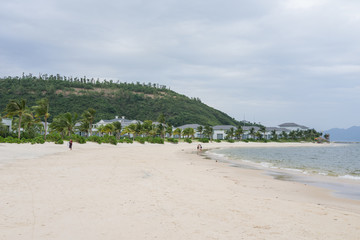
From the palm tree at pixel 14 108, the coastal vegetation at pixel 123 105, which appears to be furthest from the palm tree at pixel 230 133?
the palm tree at pixel 14 108

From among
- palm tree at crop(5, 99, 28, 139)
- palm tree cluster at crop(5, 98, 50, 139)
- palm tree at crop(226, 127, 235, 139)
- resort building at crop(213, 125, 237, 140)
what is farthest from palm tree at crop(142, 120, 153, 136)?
resort building at crop(213, 125, 237, 140)

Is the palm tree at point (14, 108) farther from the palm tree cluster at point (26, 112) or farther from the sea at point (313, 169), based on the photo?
the sea at point (313, 169)

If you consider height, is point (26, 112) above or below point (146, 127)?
above

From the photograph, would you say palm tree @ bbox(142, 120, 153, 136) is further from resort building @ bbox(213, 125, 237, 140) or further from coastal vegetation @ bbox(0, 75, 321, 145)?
resort building @ bbox(213, 125, 237, 140)

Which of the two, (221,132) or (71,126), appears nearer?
(71,126)

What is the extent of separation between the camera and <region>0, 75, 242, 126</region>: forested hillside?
134 m

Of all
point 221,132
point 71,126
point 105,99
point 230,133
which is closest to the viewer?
point 71,126

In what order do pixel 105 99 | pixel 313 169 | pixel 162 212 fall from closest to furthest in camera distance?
pixel 162 212, pixel 313 169, pixel 105 99

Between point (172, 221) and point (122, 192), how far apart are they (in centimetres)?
455

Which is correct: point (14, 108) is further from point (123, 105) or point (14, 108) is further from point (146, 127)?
point (123, 105)

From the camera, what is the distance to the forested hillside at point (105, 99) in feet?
441

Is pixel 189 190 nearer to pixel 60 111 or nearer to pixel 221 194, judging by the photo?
pixel 221 194

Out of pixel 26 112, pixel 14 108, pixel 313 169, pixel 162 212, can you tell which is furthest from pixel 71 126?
pixel 162 212

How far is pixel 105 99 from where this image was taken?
16175cm
